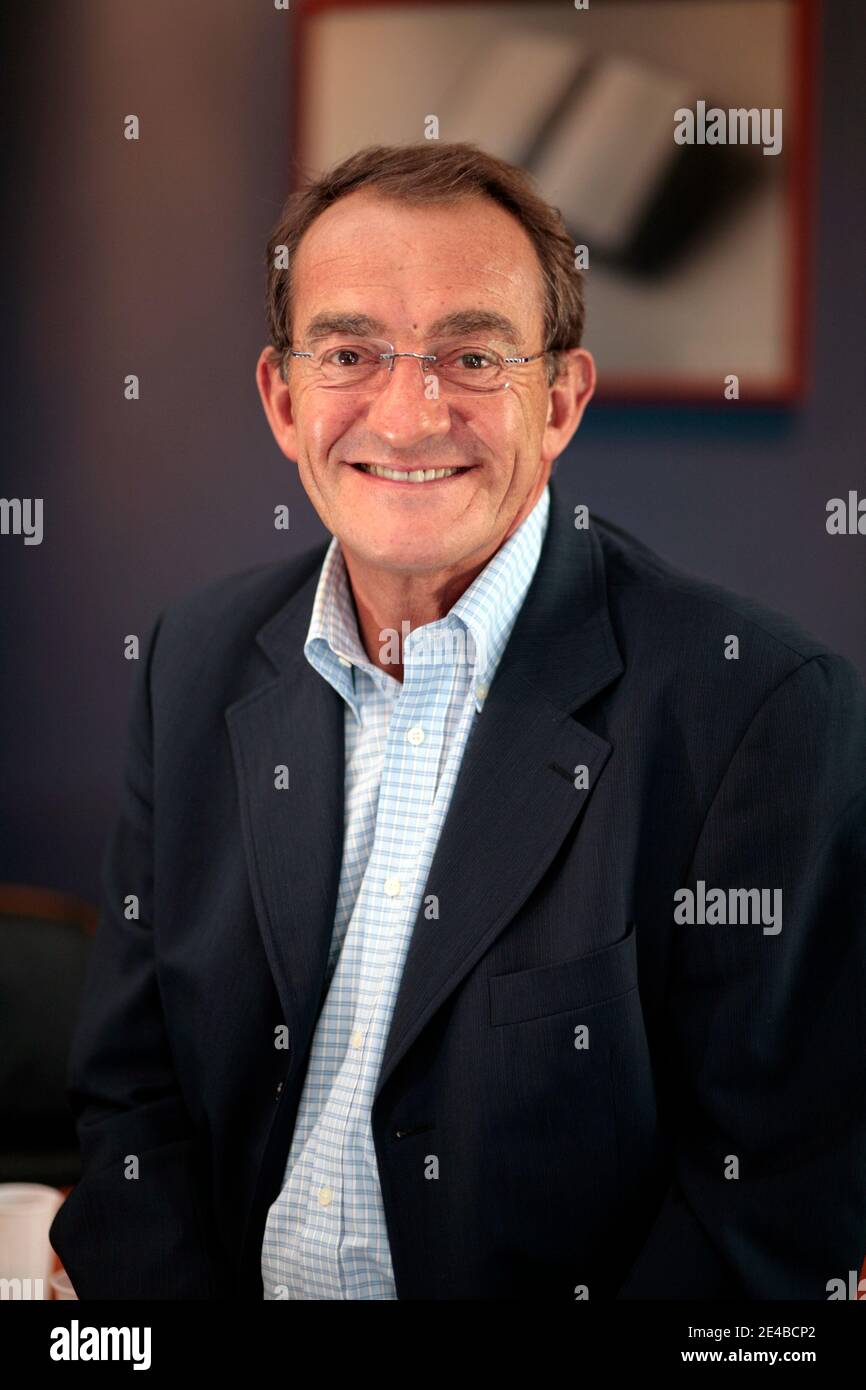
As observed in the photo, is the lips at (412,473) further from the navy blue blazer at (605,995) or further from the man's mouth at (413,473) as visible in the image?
the navy blue blazer at (605,995)

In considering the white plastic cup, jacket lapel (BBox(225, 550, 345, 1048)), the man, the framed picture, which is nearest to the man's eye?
the man

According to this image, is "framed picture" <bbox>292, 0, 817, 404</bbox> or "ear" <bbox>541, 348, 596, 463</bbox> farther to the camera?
"framed picture" <bbox>292, 0, 817, 404</bbox>

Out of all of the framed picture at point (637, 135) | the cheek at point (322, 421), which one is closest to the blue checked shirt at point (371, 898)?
the cheek at point (322, 421)

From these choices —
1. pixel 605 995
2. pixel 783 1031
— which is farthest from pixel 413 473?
pixel 783 1031

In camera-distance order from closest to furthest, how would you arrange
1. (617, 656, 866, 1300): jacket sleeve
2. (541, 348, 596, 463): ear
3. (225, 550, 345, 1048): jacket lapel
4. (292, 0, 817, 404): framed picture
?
(617, 656, 866, 1300): jacket sleeve, (225, 550, 345, 1048): jacket lapel, (541, 348, 596, 463): ear, (292, 0, 817, 404): framed picture

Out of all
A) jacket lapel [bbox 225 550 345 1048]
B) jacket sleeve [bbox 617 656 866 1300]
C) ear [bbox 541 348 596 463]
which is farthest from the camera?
ear [bbox 541 348 596 463]

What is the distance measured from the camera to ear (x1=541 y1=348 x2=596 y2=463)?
4.93 feet

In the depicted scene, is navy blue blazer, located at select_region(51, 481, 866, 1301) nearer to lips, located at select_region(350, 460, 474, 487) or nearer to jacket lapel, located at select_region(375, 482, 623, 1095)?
jacket lapel, located at select_region(375, 482, 623, 1095)

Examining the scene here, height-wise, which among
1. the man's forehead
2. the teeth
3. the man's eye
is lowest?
the teeth

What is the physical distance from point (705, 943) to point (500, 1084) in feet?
0.84

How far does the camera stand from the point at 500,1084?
1.29 m

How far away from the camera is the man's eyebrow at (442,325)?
4.39 feet
